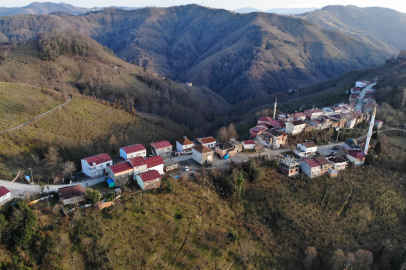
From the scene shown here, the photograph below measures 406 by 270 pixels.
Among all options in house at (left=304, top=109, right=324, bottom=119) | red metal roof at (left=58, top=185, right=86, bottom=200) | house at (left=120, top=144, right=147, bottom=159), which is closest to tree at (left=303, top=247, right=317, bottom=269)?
red metal roof at (left=58, top=185, right=86, bottom=200)

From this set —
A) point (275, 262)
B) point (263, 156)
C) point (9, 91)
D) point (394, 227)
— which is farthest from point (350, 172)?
point (9, 91)

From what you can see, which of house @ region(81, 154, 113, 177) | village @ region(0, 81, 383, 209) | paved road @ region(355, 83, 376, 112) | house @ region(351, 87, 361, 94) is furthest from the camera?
house @ region(351, 87, 361, 94)

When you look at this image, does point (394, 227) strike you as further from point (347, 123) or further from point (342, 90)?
point (342, 90)

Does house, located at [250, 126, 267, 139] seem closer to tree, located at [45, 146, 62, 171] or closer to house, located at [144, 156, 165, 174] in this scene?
house, located at [144, 156, 165, 174]

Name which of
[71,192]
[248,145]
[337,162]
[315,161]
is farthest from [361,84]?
[71,192]

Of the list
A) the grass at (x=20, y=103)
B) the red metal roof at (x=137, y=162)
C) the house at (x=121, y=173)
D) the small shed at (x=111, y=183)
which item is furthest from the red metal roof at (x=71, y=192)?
the grass at (x=20, y=103)

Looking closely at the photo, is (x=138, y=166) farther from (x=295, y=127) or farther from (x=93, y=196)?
(x=295, y=127)

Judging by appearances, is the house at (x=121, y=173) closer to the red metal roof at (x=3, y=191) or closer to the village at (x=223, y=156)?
the village at (x=223, y=156)
